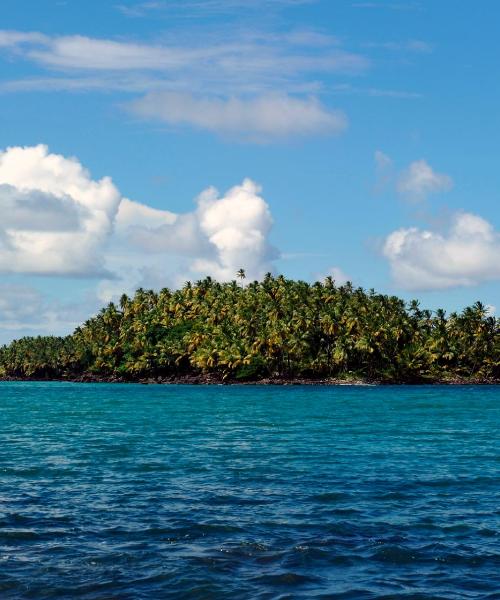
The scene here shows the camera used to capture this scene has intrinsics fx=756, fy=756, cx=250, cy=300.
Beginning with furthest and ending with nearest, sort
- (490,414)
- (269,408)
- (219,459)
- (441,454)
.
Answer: (269,408)
(490,414)
(441,454)
(219,459)

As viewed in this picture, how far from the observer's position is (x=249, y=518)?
2092 cm

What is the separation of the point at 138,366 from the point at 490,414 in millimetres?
117292

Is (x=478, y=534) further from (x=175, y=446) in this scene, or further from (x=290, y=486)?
(x=175, y=446)

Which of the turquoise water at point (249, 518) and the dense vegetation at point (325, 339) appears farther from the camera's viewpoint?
the dense vegetation at point (325, 339)

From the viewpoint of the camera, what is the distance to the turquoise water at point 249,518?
1488 centimetres

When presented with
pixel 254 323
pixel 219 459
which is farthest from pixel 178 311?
pixel 219 459

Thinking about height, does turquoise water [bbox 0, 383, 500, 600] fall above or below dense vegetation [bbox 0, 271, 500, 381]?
below

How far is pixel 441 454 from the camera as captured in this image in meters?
38.0

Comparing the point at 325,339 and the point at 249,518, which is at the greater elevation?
the point at 325,339

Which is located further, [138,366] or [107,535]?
[138,366]

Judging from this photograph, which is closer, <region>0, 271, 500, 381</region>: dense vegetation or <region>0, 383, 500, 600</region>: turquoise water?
<region>0, 383, 500, 600</region>: turquoise water

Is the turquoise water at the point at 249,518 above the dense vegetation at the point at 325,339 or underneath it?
underneath

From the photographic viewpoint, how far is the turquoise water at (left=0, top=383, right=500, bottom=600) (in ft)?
48.8

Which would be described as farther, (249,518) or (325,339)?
(325,339)
